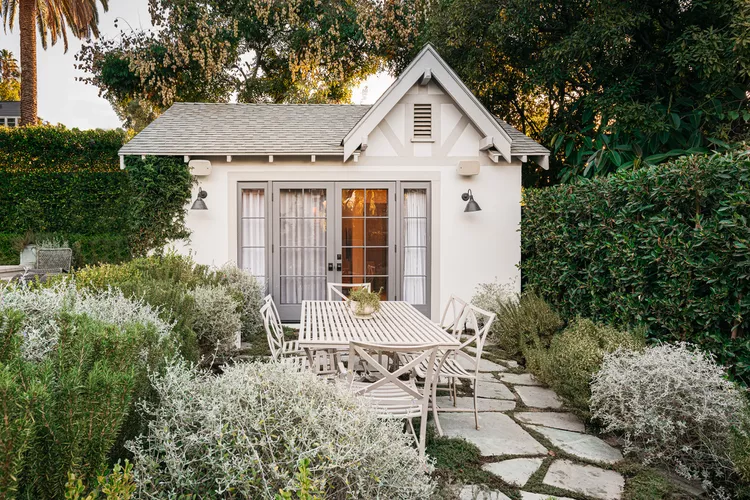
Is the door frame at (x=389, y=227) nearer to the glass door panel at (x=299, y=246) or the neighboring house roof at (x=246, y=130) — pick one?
the glass door panel at (x=299, y=246)

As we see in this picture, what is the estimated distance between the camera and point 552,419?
4.17 meters

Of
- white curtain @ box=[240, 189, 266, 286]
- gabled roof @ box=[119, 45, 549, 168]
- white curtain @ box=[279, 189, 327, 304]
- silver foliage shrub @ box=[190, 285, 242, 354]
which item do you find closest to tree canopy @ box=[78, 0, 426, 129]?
gabled roof @ box=[119, 45, 549, 168]

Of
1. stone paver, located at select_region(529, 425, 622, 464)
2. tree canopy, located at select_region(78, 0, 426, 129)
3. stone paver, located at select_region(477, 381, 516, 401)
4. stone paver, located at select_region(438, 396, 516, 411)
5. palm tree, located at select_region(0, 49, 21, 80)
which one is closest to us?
stone paver, located at select_region(529, 425, 622, 464)

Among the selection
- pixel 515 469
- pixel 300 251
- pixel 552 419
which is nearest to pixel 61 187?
pixel 300 251

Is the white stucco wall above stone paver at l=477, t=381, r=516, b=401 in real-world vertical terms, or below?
above

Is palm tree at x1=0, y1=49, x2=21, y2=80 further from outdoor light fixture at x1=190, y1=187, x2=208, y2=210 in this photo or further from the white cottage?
outdoor light fixture at x1=190, y1=187, x2=208, y2=210

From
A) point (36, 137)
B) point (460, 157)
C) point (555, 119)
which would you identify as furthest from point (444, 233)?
point (36, 137)

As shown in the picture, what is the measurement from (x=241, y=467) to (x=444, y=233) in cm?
685

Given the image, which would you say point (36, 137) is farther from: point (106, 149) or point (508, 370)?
point (508, 370)

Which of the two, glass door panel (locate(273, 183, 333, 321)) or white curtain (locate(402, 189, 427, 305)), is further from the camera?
white curtain (locate(402, 189, 427, 305))

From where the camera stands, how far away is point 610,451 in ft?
11.7

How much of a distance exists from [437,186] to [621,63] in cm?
432

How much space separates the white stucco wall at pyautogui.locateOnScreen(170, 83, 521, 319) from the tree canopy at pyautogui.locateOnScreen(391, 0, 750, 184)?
7.12 feet

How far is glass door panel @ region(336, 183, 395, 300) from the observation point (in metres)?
8.30
